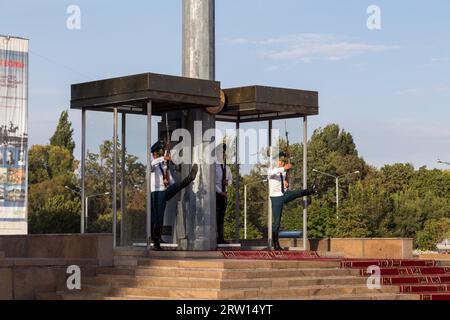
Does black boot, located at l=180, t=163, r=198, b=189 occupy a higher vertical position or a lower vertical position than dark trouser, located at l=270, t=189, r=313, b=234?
higher

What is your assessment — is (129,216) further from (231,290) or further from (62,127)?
(62,127)

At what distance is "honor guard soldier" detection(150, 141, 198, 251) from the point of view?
897 inches

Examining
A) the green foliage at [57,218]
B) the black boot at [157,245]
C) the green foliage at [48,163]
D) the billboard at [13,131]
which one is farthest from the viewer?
the green foliage at [48,163]

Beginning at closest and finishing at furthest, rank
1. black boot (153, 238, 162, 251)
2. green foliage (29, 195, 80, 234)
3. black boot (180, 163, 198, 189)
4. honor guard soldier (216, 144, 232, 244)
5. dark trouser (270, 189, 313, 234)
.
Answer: black boot (153, 238, 162, 251)
black boot (180, 163, 198, 189)
dark trouser (270, 189, 313, 234)
honor guard soldier (216, 144, 232, 244)
green foliage (29, 195, 80, 234)

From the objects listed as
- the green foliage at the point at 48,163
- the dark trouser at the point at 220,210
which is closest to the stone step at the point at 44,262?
the dark trouser at the point at 220,210

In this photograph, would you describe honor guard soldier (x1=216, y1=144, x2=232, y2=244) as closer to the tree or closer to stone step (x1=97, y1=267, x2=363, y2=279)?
stone step (x1=97, y1=267, x2=363, y2=279)

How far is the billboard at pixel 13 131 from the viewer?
5859 cm

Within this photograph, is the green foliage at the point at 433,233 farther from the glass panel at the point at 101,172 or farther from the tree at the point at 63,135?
the glass panel at the point at 101,172

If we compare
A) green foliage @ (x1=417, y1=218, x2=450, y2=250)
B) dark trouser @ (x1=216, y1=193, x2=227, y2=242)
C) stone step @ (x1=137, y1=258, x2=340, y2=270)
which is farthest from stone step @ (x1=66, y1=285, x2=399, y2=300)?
green foliage @ (x1=417, y1=218, x2=450, y2=250)

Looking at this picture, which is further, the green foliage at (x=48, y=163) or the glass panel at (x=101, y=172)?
the green foliage at (x=48, y=163)

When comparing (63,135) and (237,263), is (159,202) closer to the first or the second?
(237,263)

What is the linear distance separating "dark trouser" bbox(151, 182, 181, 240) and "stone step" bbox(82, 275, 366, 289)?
116 inches

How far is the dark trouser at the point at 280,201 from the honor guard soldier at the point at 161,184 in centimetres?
230

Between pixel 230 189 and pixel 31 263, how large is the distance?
37.3 feet
